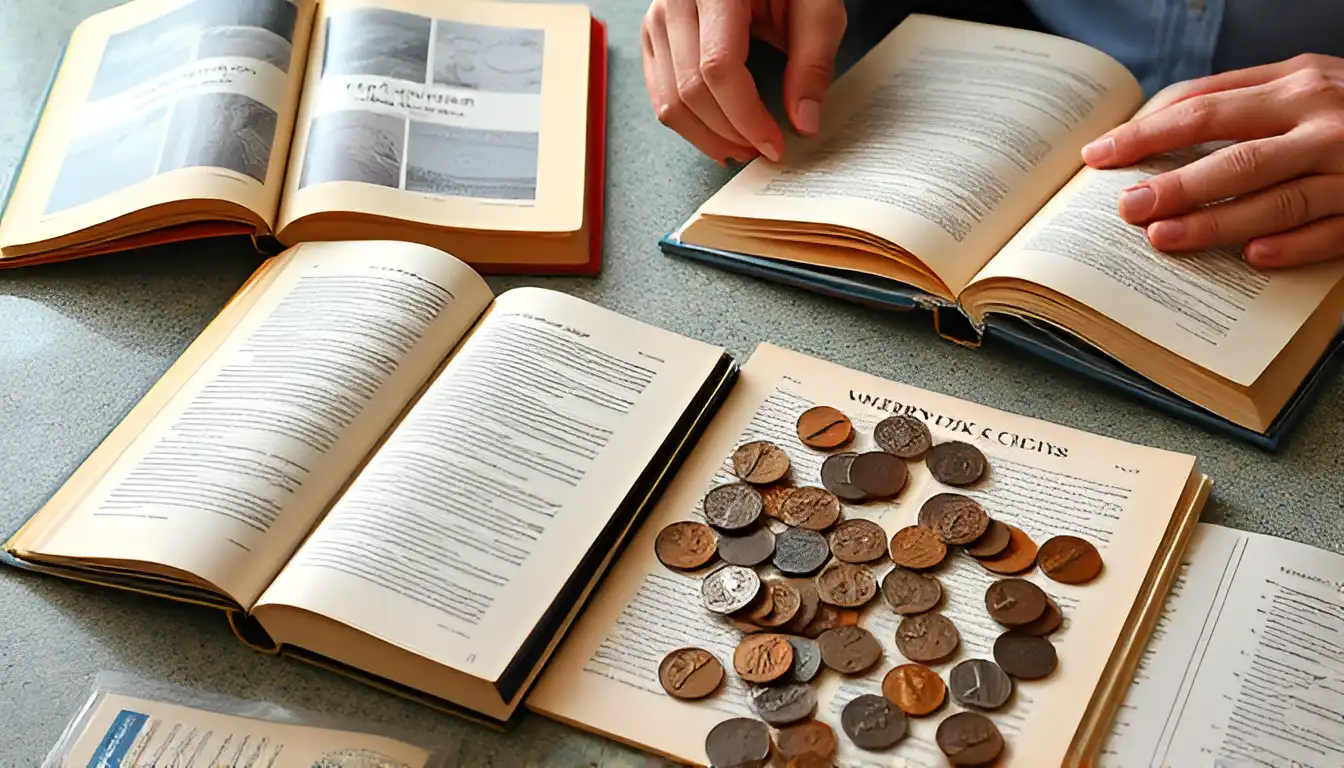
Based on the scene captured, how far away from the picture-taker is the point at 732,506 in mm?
883

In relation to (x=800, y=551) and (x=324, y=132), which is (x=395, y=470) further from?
(x=324, y=132)

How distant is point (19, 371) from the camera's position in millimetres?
1060

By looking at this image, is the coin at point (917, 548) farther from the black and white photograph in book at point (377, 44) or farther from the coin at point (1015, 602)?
the black and white photograph in book at point (377, 44)

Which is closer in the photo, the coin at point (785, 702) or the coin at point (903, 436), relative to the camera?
the coin at point (785, 702)

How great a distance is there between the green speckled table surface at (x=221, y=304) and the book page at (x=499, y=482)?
7 centimetres

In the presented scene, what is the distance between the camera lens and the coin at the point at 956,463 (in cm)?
89

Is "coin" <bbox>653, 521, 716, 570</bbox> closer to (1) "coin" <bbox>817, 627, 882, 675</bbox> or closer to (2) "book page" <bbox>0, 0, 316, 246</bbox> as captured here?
(1) "coin" <bbox>817, 627, 882, 675</bbox>

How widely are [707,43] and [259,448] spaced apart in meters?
0.54

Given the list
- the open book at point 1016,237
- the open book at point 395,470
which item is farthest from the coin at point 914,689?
the open book at point 1016,237

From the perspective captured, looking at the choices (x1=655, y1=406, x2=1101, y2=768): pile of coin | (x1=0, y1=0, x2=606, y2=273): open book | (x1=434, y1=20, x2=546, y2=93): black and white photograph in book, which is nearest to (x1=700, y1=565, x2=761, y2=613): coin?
(x1=655, y1=406, x2=1101, y2=768): pile of coin

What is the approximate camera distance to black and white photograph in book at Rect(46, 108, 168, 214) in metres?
1.12

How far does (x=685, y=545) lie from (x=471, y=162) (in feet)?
1.55

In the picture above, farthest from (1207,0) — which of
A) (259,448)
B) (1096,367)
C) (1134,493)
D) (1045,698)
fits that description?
(259,448)

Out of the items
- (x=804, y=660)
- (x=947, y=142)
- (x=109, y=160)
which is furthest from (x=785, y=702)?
(x=109, y=160)
